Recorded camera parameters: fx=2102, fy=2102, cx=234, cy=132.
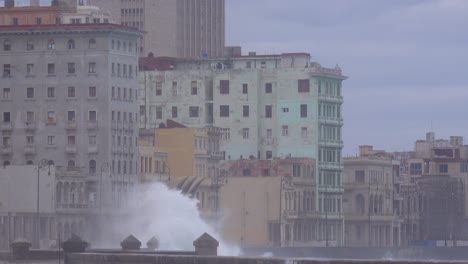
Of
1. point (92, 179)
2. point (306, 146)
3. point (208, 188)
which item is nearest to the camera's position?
point (92, 179)

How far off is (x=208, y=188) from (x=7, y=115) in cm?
1998

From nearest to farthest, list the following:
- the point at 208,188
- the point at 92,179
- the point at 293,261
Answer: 1. the point at 293,261
2. the point at 92,179
3. the point at 208,188

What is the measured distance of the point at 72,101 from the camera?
170125 mm

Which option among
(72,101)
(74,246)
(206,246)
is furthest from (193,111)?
(206,246)

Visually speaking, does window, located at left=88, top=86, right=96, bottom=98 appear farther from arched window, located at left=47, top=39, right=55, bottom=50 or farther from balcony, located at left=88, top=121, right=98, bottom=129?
arched window, located at left=47, top=39, right=55, bottom=50

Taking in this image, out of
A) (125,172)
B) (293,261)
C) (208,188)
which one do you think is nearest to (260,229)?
(208,188)

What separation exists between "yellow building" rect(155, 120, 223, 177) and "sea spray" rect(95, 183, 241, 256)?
5.30 metres

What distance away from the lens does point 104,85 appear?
169125 mm

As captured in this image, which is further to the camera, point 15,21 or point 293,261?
point 15,21

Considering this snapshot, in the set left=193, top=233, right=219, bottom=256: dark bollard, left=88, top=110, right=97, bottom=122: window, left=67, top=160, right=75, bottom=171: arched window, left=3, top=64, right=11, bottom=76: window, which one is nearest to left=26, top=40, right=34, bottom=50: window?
left=3, top=64, right=11, bottom=76: window

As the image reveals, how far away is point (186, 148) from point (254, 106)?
17498 millimetres

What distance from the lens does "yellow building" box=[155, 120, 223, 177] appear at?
589ft

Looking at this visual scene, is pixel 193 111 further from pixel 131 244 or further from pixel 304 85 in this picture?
pixel 131 244

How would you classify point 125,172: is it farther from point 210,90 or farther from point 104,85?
point 210,90
